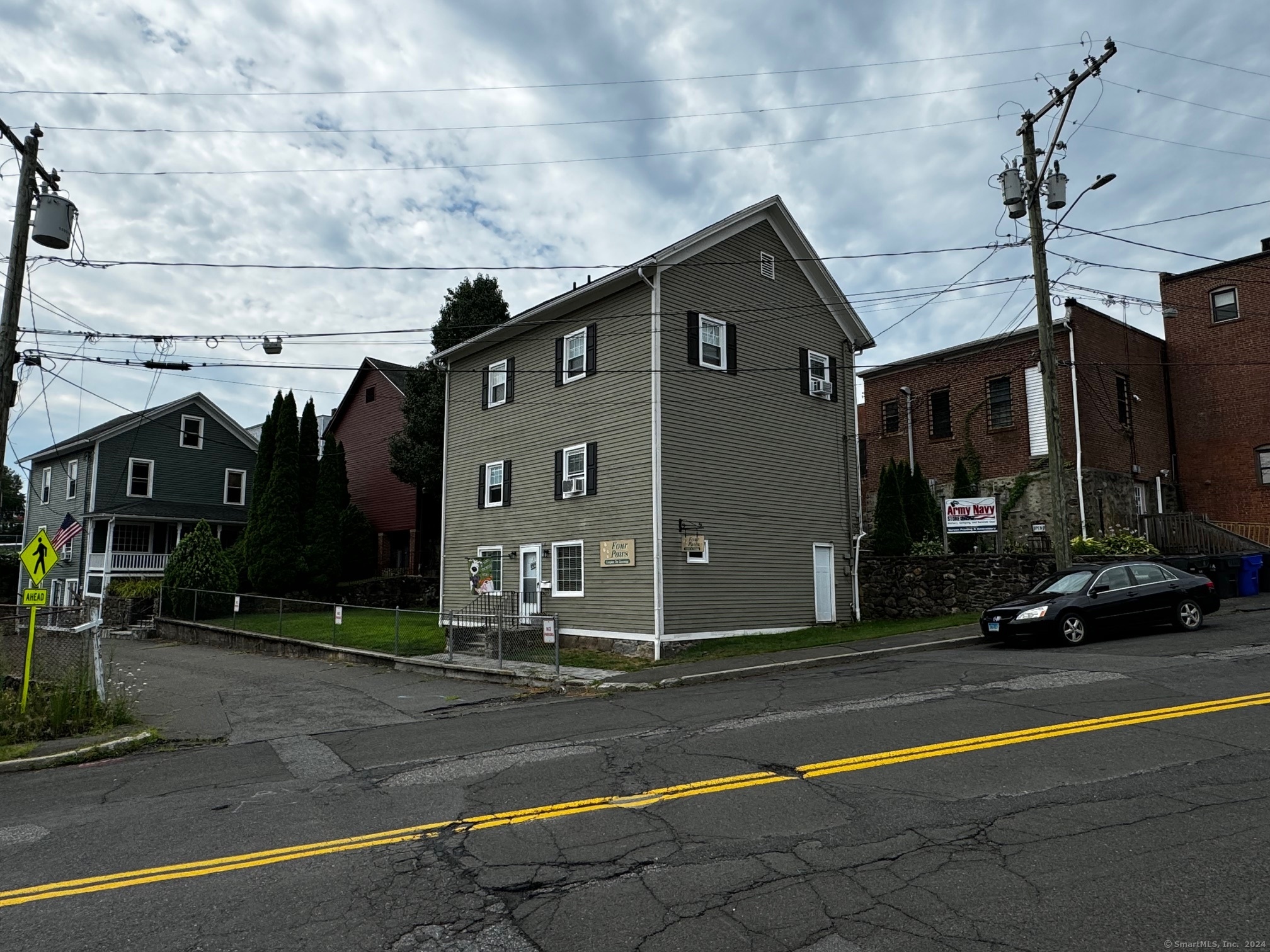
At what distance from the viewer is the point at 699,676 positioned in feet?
48.6

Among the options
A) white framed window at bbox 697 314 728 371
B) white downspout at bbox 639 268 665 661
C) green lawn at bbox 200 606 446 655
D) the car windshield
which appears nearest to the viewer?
the car windshield

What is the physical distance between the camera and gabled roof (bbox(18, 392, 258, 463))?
120 feet

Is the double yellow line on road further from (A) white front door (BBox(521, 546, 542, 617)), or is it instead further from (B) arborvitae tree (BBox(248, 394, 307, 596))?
(B) arborvitae tree (BBox(248, 394, 307, 596))

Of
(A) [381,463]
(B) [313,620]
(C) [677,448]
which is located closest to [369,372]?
(A) [381,463]

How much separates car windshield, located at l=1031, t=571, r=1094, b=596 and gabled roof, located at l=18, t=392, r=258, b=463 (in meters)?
35.0

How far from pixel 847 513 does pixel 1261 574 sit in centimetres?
1248

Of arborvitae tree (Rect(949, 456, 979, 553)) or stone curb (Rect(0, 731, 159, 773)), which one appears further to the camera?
arborvitae tree (Rect(949, 456, 979, 553))

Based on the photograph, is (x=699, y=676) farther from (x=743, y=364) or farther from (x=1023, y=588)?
(x=1023, y=588)

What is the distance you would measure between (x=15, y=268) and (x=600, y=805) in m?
13.6

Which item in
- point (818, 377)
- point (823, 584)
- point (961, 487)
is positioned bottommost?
point (823, 584)

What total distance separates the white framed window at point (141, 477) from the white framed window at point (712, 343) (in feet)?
95.7

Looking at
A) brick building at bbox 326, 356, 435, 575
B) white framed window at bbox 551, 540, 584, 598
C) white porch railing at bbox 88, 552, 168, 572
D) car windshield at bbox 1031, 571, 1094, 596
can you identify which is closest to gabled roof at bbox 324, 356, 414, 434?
brick building at bbox 326, 356, 435, 575

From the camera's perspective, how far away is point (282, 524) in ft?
107

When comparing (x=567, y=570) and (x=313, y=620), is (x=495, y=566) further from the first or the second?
(x=313, y=620)
